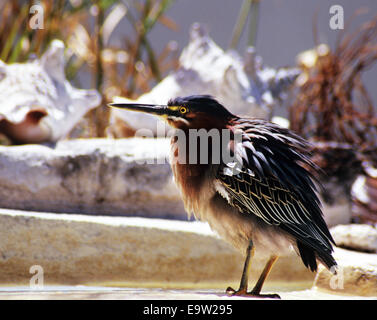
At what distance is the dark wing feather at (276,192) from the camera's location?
1080 millimetres

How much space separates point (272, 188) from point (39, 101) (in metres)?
1.08

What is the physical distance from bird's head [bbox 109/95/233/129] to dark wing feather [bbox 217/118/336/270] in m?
0.07

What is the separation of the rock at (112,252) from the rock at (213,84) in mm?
712

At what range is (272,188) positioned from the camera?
1.10 m

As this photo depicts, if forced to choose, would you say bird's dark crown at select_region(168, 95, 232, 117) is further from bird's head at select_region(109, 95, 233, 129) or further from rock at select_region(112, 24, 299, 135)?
rock at select_region(112, 24, 299, 135)

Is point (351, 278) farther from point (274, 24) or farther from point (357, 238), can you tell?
point (274, 24)

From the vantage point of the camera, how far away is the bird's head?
115 cm

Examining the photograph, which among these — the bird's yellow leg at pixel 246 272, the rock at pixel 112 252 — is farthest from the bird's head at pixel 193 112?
the rock at pixel 112 252

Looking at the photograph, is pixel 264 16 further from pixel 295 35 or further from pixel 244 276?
pixel 244 276

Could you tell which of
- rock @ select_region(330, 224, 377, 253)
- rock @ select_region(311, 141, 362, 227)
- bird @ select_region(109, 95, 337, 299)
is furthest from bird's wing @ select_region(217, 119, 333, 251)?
rock @ select_region(311, 141, 362, 227)

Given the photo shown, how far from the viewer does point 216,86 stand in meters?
2.16

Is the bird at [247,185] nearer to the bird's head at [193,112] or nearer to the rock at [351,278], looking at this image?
the bird's head at [193,112]
